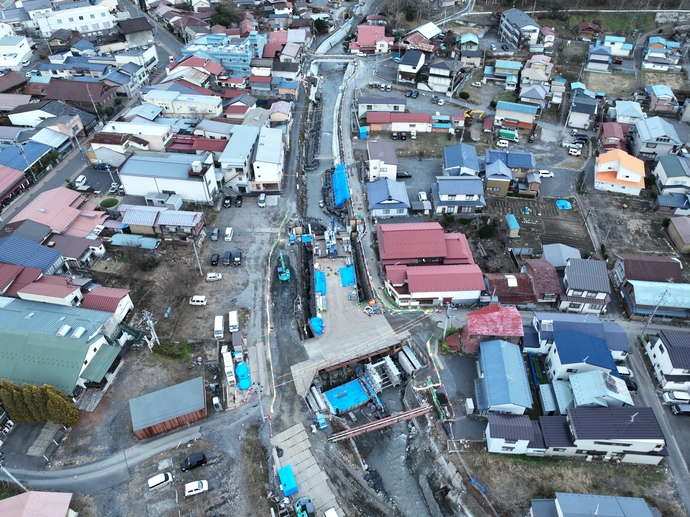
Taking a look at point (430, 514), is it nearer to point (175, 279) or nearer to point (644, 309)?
point (644, 309)

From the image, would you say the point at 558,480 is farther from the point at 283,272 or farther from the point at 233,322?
the point at 283,272

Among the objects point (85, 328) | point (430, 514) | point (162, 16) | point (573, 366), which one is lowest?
point (430, 514)

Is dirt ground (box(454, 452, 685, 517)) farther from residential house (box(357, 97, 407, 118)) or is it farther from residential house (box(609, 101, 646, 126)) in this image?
residential house (box(609, 101, 646, 126))

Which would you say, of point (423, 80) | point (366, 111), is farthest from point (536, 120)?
point (366, 111)

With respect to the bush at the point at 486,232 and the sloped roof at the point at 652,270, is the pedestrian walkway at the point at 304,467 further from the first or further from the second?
the sloped roof at the point at 652,270

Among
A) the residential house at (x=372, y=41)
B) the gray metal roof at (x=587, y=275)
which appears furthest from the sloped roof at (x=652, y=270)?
the residential house at (x=372, y=41)

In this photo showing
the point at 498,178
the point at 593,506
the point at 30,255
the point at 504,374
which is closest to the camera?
the point at 593,506

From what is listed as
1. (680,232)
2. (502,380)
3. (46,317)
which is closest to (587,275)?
(502,380)
